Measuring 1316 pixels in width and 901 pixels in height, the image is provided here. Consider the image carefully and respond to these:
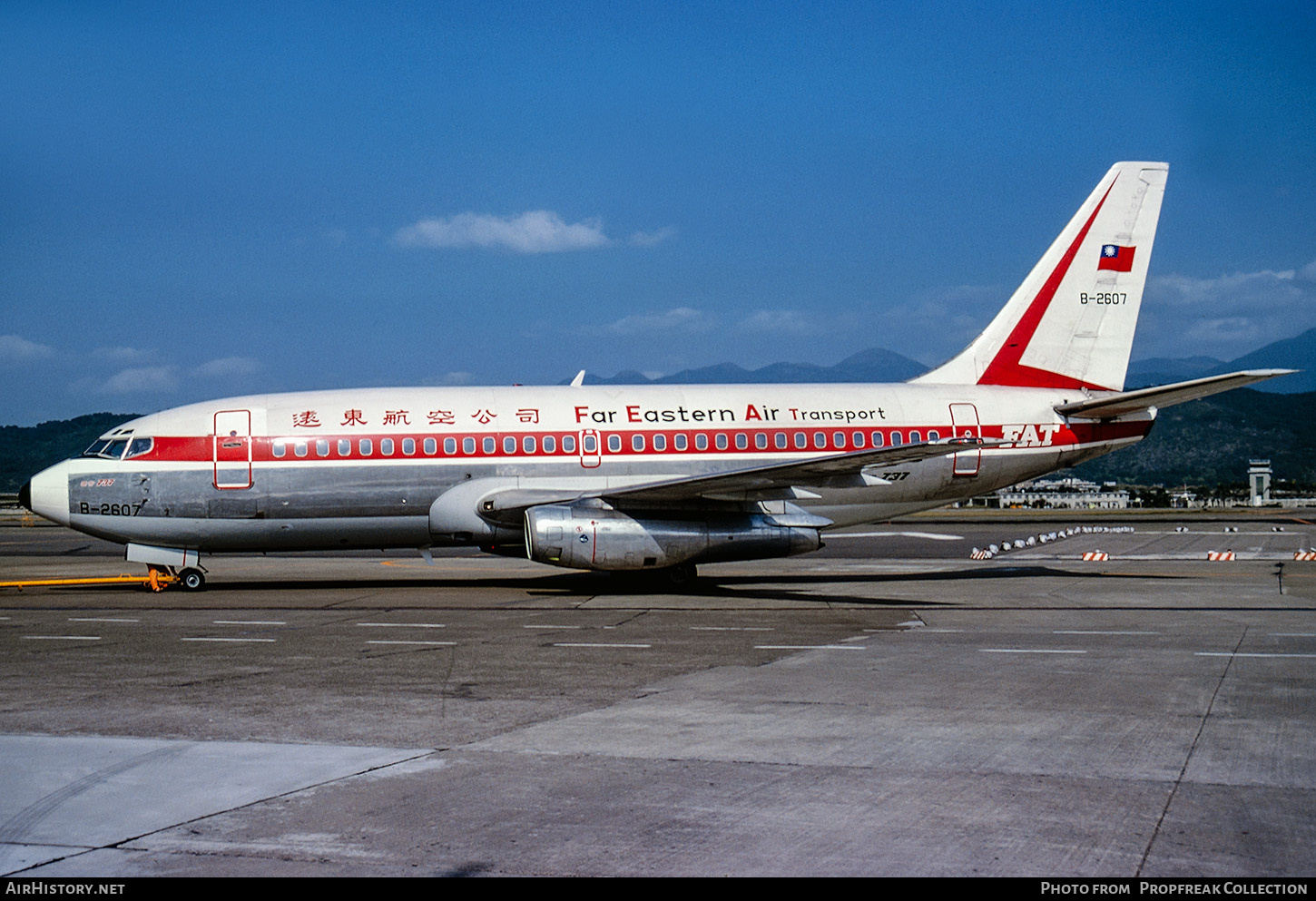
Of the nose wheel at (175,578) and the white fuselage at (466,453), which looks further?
the nose wheel at (175,578)

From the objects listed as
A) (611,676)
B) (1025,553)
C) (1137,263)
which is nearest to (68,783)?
(611,676)

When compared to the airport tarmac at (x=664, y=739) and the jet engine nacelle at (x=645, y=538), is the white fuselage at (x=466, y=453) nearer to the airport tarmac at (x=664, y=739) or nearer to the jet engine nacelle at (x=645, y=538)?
the jet engine nacelle at (x=645, y=538)

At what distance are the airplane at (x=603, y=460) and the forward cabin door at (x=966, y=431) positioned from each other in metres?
0.04

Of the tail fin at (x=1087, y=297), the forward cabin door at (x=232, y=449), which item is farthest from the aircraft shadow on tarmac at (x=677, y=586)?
the tail fin at (x=1087, y=297)

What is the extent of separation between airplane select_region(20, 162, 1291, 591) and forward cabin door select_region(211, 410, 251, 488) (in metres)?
0.03

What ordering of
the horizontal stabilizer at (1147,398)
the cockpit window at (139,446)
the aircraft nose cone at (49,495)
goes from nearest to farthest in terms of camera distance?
the horizontal stabilizer at (1147,398), the aircraft nose cone at (49,495), the cockpit window at (139,446)

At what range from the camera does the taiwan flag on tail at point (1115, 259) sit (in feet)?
83.1

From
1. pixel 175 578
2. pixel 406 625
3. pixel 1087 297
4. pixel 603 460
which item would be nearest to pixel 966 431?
pixel 1087 297

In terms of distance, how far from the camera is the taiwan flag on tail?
25.3 meters

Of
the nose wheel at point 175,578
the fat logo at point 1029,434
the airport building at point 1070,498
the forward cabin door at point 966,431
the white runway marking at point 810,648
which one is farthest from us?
the airport building at point 1070,498

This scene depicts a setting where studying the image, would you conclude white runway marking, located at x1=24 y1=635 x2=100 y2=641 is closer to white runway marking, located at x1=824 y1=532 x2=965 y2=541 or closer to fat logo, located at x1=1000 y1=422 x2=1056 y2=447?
fat logo, located at x1=1000 y1=422 x2=1056 y2=447

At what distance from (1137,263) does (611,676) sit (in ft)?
63.0

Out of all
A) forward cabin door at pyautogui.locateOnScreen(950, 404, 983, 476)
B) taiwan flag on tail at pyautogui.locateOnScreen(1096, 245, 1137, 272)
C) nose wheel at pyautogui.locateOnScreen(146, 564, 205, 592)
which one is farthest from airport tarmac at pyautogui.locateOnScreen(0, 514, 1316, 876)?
taiwan flag on tail at pyautogui.locateOnScreen(1096, 245, 1137, 272)

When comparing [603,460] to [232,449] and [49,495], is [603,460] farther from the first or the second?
[49,495]
